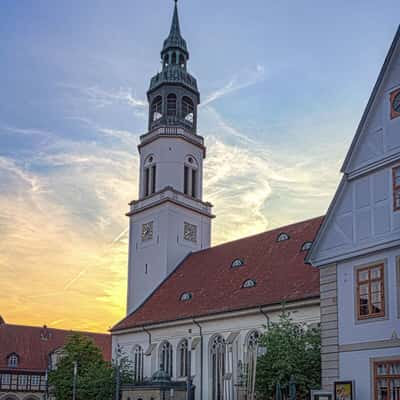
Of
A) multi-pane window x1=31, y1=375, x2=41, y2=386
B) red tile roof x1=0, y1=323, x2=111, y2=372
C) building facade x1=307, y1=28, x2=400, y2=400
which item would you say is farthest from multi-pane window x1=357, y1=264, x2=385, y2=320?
multi-pane window x1=31, y1=375, x2=41, y2=386

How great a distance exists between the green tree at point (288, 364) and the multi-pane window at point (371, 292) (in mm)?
7006

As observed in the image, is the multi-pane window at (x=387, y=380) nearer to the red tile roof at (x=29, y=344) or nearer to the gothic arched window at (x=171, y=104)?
the gothic arched window at (x=171, y=104)

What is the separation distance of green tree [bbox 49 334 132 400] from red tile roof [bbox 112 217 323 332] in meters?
2.60

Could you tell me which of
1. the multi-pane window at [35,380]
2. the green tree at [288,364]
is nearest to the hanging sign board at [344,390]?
the green tree at [288,364]

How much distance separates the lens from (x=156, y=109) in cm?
5738

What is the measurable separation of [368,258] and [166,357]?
84.5ft

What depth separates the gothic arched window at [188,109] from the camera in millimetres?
56688

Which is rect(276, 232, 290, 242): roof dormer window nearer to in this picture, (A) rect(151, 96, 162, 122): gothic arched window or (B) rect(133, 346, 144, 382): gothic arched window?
(B) rect(133, 346, 144, 382): gothic arched window

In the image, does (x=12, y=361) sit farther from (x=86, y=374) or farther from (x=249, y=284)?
(x=249, y=284)

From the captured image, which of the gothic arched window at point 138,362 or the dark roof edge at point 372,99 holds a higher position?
the dark roof edge at point 372,99

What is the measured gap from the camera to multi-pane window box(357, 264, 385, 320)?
70.2ft

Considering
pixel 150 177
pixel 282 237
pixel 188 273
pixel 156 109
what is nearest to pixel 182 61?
pixel 156 109

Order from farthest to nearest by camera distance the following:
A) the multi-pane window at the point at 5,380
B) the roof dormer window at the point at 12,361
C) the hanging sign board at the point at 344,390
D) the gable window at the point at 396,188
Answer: the roof dormer window at the point at 12,361 < the multi-pane window at the point at 5,380 < the gable window at the point at 396,188 < the hanging sign board at the point at 344,390

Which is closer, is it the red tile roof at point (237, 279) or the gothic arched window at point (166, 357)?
the red tile roof at point (237, 279)
